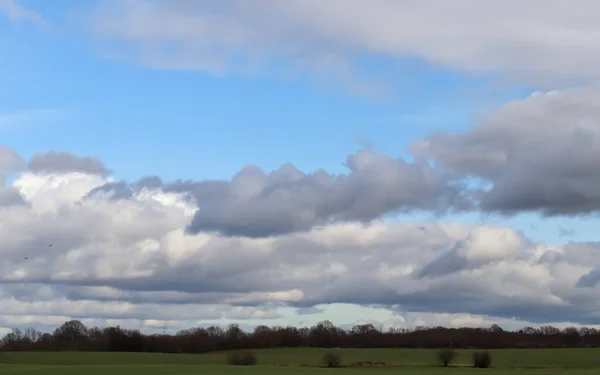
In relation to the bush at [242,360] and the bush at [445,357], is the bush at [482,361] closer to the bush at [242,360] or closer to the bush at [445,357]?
the bush at [445,357]

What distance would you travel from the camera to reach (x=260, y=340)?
7510 inches

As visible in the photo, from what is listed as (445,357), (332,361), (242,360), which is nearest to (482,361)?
(445,357)

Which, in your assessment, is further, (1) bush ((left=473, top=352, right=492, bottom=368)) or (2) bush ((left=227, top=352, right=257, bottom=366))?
(2) bush ((left=227, top=352, right=257, bottom=366))

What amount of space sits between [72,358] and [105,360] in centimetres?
822

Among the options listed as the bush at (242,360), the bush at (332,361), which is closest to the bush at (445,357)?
the bush at (332,361)

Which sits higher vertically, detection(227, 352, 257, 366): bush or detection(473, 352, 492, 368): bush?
detection(227, 352, 257, 366): bush

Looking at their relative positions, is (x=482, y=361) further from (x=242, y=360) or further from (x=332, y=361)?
(x=242, y=360)

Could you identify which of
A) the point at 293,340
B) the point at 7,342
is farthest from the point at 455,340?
the point at 7,342

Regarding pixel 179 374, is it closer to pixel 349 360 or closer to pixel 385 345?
pixel 349 360

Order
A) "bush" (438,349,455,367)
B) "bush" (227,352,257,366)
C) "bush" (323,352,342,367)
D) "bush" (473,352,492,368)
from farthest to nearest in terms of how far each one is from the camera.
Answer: "bush" (438,349,455,367), "bush" (323,352,342,367), "bush" (227,352,257,366), "bush" (473,352,492,368)

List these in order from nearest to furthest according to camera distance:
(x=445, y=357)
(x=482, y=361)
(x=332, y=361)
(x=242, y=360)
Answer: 1. (x=482, y=361)
2. (x=242, y=360)
3. (x=445, y=357)
4. (x=332, y=361)

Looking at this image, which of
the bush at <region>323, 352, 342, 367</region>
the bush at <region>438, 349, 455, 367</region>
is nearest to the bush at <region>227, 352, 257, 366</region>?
the bush at <region>323, 352, 342, 367</region>

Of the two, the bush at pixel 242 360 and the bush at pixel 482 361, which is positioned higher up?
the bush at pixel 242 360

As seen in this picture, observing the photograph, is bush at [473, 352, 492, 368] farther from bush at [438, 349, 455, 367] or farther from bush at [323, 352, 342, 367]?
bush at [323, 352, 342, 367]
